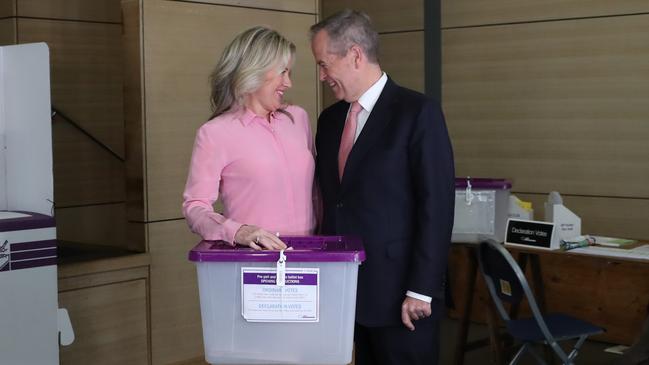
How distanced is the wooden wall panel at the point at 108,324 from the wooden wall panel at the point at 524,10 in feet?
9.40

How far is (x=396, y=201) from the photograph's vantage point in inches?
101

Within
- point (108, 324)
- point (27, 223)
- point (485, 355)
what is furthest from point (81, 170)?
point (485, 355)

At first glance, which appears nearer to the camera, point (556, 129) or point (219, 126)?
point (219, 126)

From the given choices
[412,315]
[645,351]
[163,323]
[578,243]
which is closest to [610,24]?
[578,243]

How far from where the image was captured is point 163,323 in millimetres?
4520

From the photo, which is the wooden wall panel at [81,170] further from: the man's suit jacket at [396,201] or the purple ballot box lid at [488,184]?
the man's suit jacket at [396,201]

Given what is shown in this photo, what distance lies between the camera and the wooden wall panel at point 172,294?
447 centimetres

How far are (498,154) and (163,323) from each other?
2516 mm

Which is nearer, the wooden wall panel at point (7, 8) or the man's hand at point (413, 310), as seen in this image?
the man's hand at point (413, 310)

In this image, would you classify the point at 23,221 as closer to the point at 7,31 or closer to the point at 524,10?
the point at 7,31

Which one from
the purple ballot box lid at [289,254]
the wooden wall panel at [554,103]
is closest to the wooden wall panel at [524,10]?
the wooden wall panel at [554,103]

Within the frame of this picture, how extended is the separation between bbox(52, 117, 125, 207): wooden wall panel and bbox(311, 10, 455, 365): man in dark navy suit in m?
3.23

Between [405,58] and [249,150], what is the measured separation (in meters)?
4.14

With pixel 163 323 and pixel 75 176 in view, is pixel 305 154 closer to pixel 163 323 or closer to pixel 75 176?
pixel 163 323
